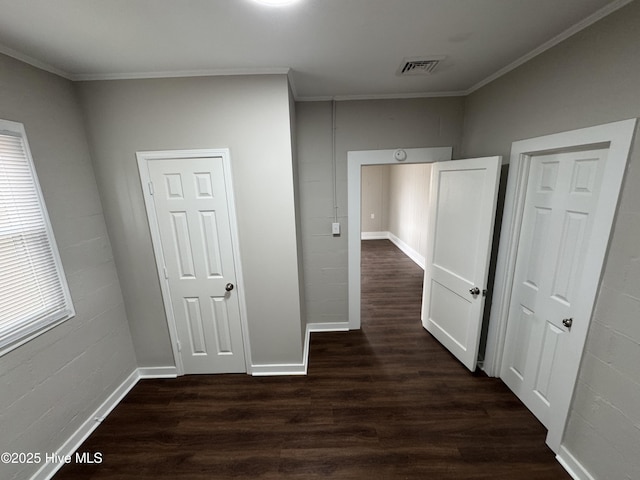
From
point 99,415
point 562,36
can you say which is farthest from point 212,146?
point 562,36

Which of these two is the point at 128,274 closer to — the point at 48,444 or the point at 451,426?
the point at 48,444

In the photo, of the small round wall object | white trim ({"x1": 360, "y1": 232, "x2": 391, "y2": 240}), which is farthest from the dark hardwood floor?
white trim ({"x1": 360, "y1": 232, "x2": 391, "y2": 240})

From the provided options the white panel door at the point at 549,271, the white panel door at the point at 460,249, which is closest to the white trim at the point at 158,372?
the white panel door at the point at 460,249

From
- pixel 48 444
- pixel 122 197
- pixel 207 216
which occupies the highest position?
pixel 122 197

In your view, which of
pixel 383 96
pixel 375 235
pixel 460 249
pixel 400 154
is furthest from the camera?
pixel 375 235

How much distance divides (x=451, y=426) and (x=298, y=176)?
2.52 m

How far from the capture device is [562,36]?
1.52 meters

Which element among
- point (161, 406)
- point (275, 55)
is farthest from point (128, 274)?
point (275, 55)

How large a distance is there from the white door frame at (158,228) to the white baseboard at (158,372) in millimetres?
54

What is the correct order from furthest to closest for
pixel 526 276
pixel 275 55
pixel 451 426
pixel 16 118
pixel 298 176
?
pixel 298 176, pixel 526 276, pixel 451 426, pixel 275 55, pixel 16 118

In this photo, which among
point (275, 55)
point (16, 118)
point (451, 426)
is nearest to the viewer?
point (16, 118)

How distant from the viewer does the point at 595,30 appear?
1.36 metres

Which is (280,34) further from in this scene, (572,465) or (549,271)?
(572,465)

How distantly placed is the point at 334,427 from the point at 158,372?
5.86 ft
